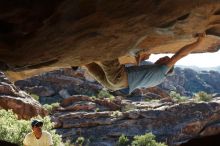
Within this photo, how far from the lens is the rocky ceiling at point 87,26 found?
406 centimetres

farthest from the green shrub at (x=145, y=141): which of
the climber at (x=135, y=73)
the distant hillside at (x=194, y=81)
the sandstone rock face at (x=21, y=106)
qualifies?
the distant hillside at (x=194, y=81)

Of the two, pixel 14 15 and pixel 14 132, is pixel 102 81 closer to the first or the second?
pixel 14 15

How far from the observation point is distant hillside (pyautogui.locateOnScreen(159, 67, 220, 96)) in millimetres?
83319

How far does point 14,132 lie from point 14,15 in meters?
22.5

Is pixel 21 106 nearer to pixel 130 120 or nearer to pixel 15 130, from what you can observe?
pixel 15 130

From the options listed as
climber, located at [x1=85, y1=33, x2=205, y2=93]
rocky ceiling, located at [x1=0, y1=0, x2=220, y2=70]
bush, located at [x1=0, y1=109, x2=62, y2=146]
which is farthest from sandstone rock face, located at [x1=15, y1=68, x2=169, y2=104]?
rocky ceiling, located at [x1=0, y1=0, x2=220, y2=70]

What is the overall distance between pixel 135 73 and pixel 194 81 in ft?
282

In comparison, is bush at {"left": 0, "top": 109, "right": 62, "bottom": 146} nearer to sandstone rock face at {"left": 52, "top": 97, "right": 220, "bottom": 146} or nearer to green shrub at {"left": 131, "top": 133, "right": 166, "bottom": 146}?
sandstone rock face at {"left": 52, "top": 97, "right": 220, "bottom": 146}

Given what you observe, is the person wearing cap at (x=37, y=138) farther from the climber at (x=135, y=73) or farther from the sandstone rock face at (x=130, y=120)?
the sandstone rock face at (x=130, y=120)

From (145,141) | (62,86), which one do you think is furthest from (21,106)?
(62,86)

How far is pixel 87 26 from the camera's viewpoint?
14.7ft

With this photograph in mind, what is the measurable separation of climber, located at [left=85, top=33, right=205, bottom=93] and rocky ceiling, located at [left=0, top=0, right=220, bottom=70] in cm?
51

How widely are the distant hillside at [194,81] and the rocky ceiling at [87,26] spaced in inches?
2908

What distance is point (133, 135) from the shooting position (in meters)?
41.7
